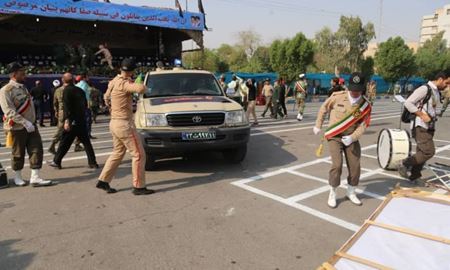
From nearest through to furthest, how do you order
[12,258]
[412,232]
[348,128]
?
1. [412,232]
2. [12,258]
3. [348,128]

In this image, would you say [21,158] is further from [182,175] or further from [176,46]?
[176,46]

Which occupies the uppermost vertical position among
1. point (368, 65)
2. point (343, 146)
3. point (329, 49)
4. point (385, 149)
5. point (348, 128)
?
point (329, 49)

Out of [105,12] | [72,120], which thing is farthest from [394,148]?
[105,12]

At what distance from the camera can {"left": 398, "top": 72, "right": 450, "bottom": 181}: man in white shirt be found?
223 inches

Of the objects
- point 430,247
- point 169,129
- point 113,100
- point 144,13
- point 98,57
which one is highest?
point 144,13

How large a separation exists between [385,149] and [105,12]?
17.3 meters

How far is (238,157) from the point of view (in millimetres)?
6988

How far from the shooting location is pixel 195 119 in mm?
6180

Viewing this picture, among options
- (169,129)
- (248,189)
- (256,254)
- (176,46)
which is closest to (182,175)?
(169,129)

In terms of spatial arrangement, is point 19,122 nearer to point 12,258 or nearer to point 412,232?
point 12,258

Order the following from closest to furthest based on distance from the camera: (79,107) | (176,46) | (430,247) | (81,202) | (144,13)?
(430,247) → (81,202) → (79,107) → (144,13) → (176,46)

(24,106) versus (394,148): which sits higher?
(24,106)

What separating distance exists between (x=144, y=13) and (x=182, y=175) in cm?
1651

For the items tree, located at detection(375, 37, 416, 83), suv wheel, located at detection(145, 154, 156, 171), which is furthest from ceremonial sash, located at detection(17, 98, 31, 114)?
tree, located at detection(375, 37, 416, 83)
